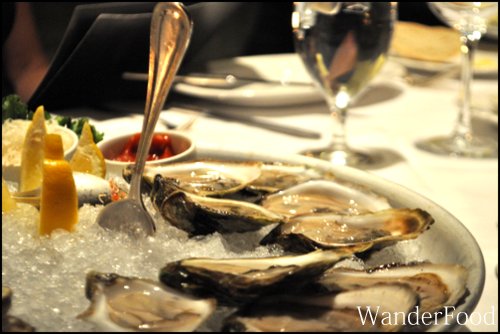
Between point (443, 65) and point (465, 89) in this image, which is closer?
point (465, 89)

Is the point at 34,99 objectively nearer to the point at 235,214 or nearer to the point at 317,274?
the point at 235,214

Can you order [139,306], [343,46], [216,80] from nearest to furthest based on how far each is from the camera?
[139,306] → [343,46] → [216,80]

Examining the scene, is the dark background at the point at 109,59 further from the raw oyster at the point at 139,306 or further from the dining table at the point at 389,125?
the raw oyster at the point at 139,306

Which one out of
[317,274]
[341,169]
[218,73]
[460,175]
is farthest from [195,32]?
[317,274]

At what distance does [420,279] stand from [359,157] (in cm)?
60

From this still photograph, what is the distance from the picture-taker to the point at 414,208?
67 cm

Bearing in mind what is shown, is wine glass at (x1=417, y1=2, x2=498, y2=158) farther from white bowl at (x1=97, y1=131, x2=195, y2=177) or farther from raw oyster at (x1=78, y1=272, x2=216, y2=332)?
raw oyster at (x1=78, y1=272, x2=216, y2=332)

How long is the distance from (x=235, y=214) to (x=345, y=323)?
0.16m

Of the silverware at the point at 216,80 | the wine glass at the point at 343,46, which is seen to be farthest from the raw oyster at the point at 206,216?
the silverware at the point at 216,80

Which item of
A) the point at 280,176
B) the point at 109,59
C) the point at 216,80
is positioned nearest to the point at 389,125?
the point at 216,80

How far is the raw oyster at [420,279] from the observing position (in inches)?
20.1

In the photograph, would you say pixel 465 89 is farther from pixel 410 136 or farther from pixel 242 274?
pixel 242 274

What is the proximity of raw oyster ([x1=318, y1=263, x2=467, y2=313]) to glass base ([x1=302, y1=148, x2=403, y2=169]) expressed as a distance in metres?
0.54

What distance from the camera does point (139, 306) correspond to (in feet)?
1.54
